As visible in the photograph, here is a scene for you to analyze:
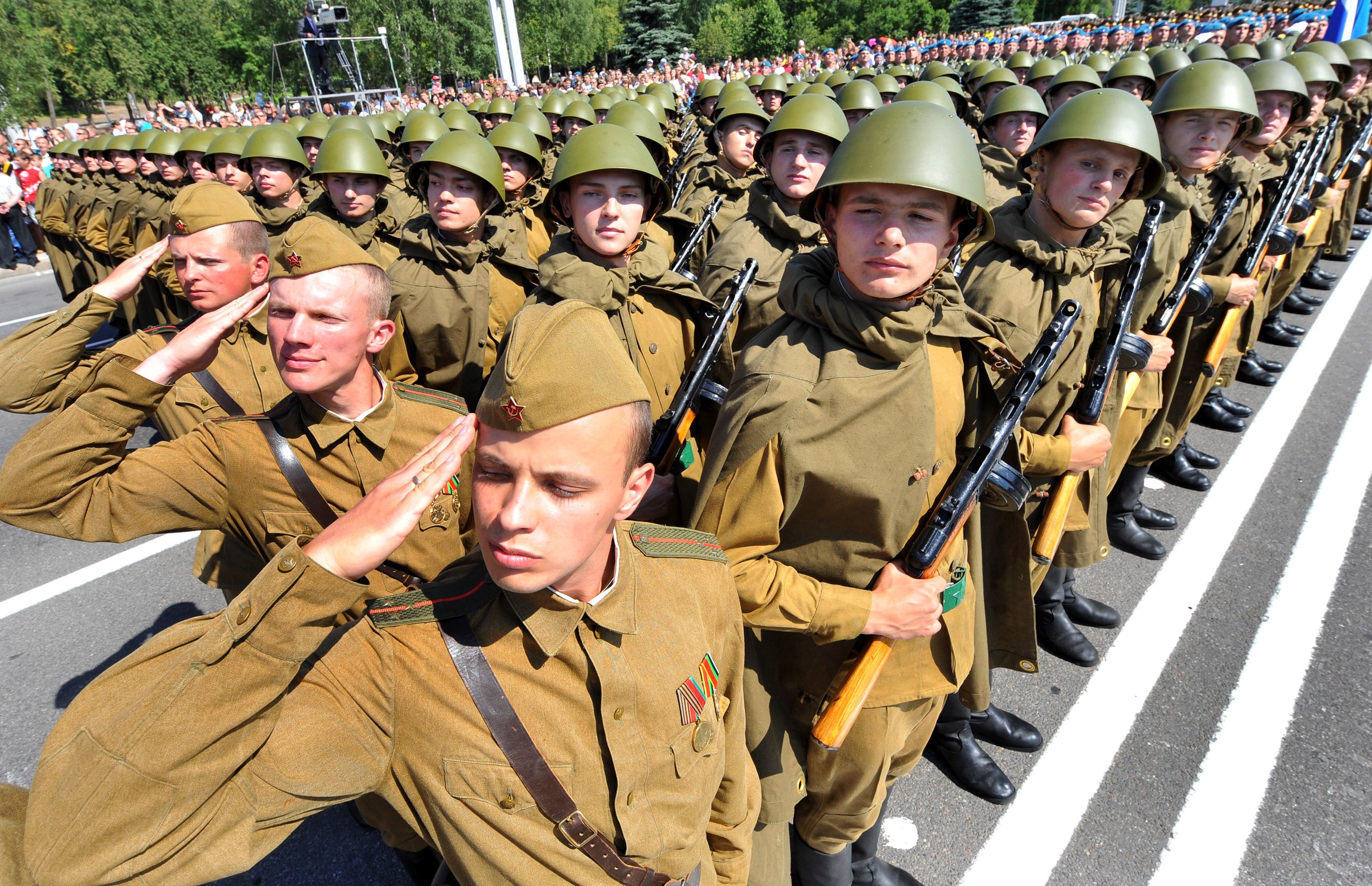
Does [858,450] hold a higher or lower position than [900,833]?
higher

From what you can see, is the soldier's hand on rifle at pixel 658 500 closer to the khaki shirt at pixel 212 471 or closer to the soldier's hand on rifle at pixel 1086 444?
the khaki shirt at pixel 212 471

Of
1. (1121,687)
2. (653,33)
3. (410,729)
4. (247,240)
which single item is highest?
(653,33)

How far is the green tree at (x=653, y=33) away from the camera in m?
49.5

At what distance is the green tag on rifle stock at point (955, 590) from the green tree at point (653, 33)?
5278 centimetres

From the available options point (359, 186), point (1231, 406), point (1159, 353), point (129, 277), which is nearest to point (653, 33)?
point (359, 186)

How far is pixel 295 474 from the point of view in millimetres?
2270

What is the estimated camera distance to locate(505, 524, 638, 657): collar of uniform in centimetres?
139

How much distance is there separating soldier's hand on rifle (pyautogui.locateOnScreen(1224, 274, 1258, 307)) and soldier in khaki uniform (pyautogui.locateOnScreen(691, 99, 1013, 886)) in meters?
3.57

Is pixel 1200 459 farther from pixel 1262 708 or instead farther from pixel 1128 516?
pixel 1262 708

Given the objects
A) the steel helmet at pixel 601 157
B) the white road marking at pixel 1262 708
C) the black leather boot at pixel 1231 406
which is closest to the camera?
the white road marking at pixel 1262 708

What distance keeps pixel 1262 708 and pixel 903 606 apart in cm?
268

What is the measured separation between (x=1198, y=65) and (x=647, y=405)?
14.8ft

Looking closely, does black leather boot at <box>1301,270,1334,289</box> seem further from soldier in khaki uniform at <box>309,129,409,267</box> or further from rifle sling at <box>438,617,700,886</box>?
rifle sling at <box>438,617,700,886</box>

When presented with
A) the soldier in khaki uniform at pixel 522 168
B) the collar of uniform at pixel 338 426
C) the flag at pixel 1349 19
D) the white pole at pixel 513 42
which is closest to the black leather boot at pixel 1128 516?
the collar of uniform at pixel 338 426
